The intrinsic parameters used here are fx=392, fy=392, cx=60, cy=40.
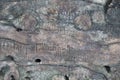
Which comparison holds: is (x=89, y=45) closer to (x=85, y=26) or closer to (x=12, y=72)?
(x=85, y=26)

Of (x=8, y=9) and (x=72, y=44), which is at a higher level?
(x=8, y=9)

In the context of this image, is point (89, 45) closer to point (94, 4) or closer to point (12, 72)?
point (94, 4)

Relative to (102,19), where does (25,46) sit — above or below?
below

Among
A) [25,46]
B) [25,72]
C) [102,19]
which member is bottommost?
[25,72]

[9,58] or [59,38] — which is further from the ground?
[59,38]

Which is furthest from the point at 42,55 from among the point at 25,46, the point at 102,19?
the point at 102,19

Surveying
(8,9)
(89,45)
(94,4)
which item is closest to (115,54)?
(89,45)
